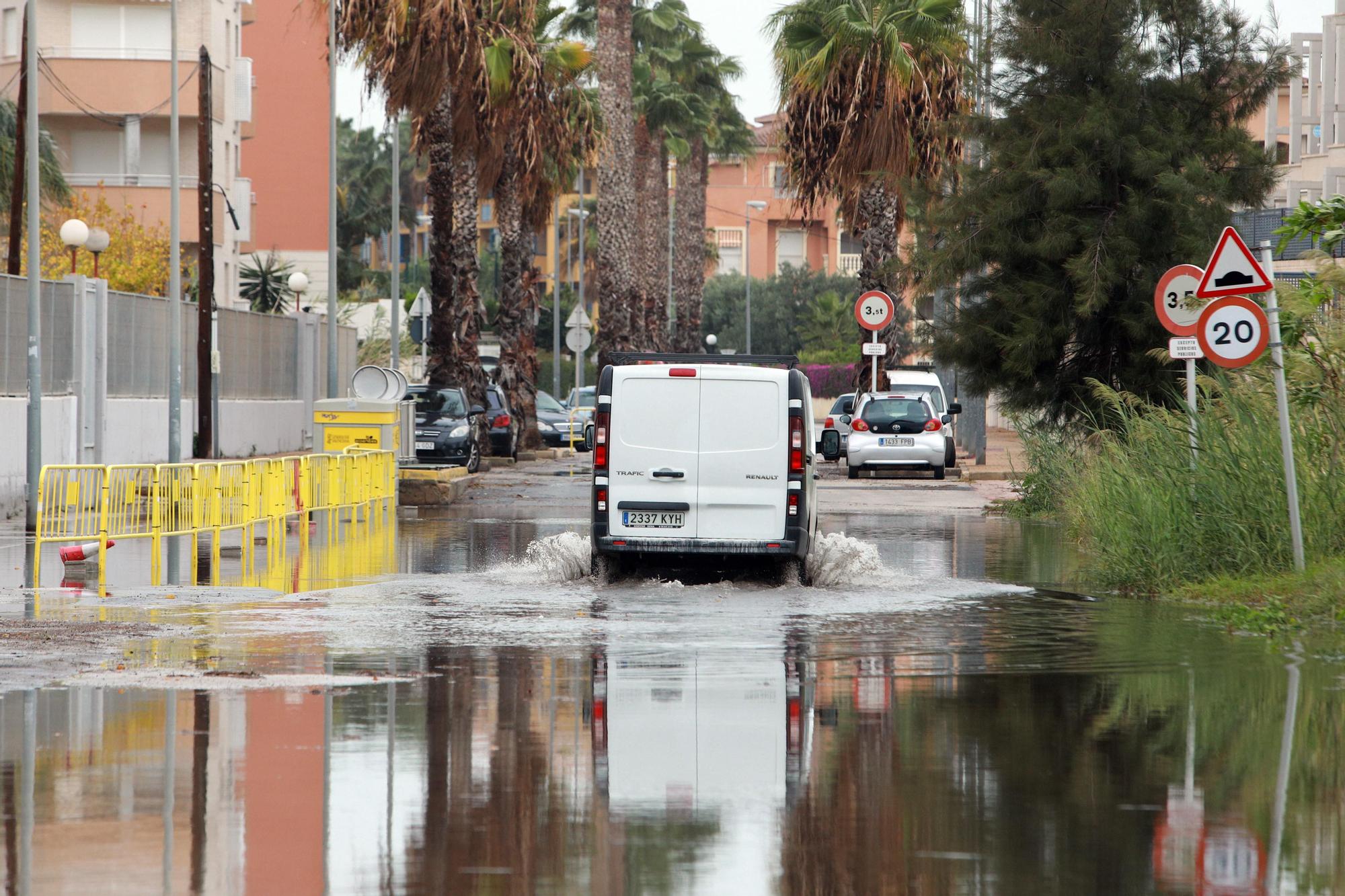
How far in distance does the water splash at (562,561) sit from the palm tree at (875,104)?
71.1ft

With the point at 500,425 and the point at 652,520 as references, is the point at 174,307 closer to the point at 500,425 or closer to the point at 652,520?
the point at 500,425

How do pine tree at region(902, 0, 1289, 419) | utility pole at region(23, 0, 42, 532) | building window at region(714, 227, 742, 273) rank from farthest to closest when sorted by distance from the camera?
building window at region(714, 227, 742, 273)
pine tree at region(902, 0, 1289, 419)
utility pole at region(23, 0, 42, 532)

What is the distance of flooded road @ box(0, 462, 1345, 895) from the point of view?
20.7ft

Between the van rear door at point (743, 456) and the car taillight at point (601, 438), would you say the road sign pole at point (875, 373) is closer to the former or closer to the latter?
the van rear door at point (743, 456)

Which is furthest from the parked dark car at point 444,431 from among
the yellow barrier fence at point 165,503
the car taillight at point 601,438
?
the car taillight at point 601,438

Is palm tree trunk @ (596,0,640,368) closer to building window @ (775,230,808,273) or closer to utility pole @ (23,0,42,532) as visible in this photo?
utility pole @ (23,0,42,532)

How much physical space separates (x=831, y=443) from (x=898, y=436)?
1708 cm

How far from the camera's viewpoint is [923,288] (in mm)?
24641

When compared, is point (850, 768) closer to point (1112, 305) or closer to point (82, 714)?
point (82, 714)

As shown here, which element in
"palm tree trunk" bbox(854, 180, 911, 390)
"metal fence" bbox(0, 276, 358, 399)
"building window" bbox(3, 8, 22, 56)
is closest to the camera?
"metal fence" bbox(0, 276, 358, 399)

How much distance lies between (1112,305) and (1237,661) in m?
13.4

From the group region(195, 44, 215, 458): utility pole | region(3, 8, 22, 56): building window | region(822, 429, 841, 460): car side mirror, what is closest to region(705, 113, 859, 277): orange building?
region(3, 8, 22, 56): building window

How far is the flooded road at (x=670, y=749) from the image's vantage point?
6.30m

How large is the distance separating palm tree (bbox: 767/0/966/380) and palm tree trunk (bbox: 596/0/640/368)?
135 inches
